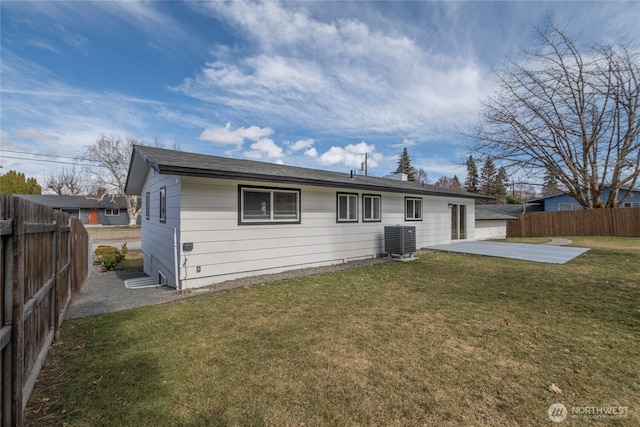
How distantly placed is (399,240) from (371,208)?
1470 mm

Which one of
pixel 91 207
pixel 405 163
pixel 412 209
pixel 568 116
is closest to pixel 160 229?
pixel 412 209

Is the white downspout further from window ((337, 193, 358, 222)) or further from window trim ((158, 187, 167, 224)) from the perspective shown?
window ((337, 193, 358, 222))

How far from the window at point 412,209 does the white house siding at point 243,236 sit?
1183 mm

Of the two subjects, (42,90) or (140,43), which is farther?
(42,90)

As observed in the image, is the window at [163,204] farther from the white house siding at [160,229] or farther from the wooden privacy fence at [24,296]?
the wooden privacy fence at [24,296]

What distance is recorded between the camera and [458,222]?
14.6m

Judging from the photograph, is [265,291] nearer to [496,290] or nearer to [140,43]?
[496,290]

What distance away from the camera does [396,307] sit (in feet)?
15.5

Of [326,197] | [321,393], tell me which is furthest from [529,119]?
[321,393]

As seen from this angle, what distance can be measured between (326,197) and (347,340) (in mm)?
5410

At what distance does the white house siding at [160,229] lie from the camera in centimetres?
633

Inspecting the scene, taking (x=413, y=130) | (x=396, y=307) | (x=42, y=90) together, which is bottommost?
(x=396, y=307)

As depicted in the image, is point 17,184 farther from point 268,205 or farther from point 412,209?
point 412,209

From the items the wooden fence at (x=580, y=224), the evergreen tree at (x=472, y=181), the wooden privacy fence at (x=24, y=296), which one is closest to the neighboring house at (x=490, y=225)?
the wooden fence at (x=580, y=224)
